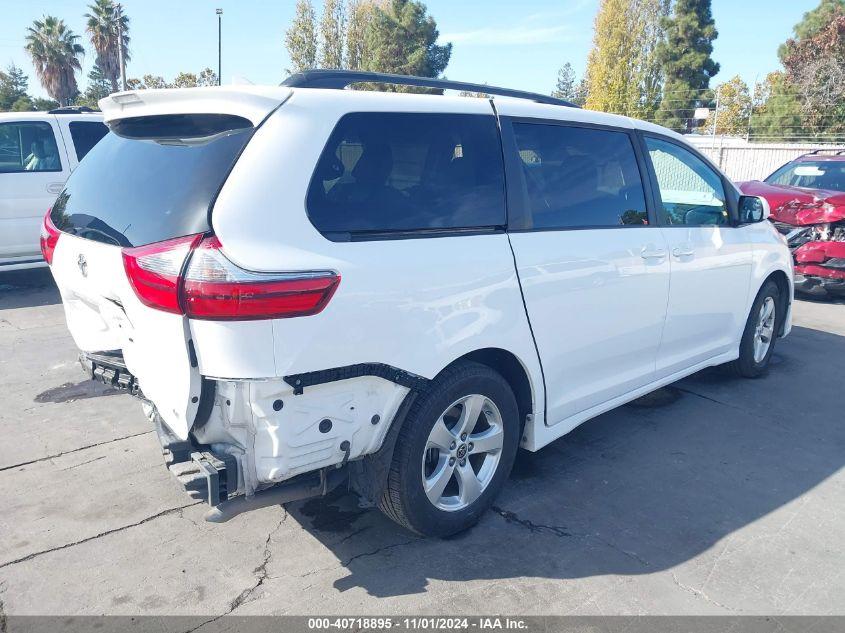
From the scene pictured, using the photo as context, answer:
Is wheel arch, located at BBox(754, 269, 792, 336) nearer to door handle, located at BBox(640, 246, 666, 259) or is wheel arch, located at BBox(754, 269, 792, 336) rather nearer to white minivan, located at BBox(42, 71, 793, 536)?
door handle, located at BBox(640, 246, 666, 259)

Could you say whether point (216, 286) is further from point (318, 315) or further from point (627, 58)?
point (627, 58)

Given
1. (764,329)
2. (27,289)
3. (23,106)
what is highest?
(23,106)

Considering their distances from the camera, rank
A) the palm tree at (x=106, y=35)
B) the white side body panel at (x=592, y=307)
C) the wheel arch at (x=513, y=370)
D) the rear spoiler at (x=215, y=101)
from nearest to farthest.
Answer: the rear spoiler at (x=215, y=101) → the wheel arch at (x=513, y=370) → the white side body panel at (x=592, y=307) → the palm tree at (x=106, y=35)

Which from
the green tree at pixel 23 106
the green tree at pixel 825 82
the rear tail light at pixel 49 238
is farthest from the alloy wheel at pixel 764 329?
the green tree at pixel 23 106

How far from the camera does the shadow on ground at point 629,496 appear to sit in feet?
9.86

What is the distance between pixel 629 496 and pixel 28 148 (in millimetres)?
7637

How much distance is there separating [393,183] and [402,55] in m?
40.2

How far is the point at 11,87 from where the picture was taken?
61.6 meters

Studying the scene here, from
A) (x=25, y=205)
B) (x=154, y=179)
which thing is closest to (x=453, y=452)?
(x=154, y=179)

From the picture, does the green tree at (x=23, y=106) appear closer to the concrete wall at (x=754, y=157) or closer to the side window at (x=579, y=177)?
the concrete wall at (x=754, y=157)

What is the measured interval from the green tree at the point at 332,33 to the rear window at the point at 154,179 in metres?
38.3

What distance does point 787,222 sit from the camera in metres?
8.44

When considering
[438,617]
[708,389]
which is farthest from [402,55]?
[438,617]

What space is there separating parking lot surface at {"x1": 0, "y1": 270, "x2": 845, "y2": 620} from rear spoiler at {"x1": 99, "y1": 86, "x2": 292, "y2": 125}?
1916 millimetres
